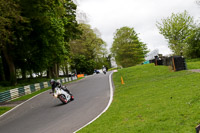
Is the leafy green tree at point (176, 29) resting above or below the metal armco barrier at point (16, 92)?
above

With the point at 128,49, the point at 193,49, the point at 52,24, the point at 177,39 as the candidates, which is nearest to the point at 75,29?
the point at 52,24

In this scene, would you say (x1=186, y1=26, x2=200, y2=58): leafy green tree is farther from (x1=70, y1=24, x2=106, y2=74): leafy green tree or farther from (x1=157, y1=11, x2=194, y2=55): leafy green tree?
(x1=70, y1=24, x2=106, y2=74): leafy green tree

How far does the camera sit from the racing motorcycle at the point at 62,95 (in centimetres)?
1248

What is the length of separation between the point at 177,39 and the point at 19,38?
38.9 m

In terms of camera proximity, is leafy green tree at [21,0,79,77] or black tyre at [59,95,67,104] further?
leafy green tree at [21,0,79,77]

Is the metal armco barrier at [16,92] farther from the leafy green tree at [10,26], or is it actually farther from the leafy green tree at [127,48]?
the leafy green tree at [127,48]

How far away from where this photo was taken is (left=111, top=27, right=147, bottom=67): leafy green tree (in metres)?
76.2

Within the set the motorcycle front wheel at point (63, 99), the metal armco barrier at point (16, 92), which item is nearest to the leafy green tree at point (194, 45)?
the metal armco barrier at point (16, 92)

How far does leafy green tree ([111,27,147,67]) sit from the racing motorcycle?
206ft

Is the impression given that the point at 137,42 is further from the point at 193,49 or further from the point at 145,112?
the point at 145,112

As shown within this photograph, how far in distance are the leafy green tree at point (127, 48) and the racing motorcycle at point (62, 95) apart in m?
62.9

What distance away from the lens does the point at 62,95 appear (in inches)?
514

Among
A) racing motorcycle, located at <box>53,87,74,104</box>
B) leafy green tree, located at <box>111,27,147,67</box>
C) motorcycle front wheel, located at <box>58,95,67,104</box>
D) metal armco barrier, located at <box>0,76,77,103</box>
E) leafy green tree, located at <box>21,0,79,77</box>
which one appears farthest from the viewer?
leafy green tree, located at <box>111,27,147,67</box>

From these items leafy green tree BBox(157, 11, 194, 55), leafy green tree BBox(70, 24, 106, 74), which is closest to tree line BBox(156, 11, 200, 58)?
leafy green tree BBox(157, 11, 194, 55)
